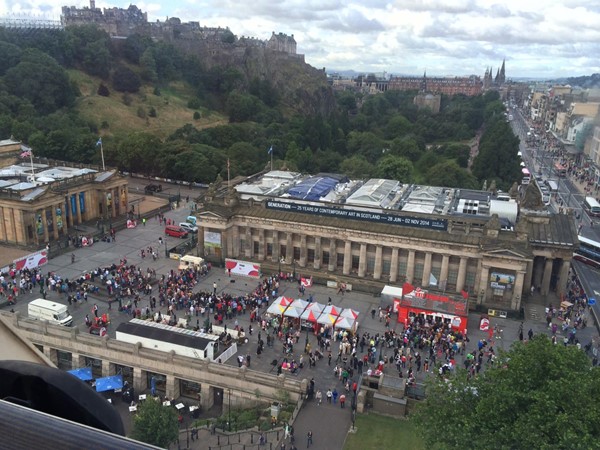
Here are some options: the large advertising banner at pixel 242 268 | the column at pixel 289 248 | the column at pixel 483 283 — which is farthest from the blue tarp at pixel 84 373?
the column at pixel 483 283

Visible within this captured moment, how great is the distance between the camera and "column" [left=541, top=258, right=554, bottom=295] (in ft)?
180

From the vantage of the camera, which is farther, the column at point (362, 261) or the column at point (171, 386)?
the column at point (362, 261)

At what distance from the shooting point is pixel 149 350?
4031 centimetres

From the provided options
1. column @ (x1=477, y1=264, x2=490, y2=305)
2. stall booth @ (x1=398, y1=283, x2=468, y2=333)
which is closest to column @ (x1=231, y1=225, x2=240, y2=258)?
stall booth @ (x1=398, y1=283, x2=468, y2=333)

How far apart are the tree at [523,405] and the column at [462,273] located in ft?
82.5

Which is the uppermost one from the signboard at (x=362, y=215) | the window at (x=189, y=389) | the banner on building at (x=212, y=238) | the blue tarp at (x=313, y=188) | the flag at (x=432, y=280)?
the blue tarp at (x=313, y=188)

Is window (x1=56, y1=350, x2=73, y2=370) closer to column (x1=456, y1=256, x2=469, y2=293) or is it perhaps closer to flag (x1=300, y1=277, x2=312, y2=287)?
flag (x1=300, y1=277, x2=312, y2=287)

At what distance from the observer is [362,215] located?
5734 cm

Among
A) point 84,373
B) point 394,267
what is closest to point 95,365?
point 84,373

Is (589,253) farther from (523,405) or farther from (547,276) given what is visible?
(523,405)

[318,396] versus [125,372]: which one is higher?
[318,396]

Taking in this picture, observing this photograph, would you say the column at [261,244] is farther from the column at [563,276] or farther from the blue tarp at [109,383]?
the column at [563,276]

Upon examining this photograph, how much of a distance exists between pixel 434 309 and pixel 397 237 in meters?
10.1

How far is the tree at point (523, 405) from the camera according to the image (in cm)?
2431
